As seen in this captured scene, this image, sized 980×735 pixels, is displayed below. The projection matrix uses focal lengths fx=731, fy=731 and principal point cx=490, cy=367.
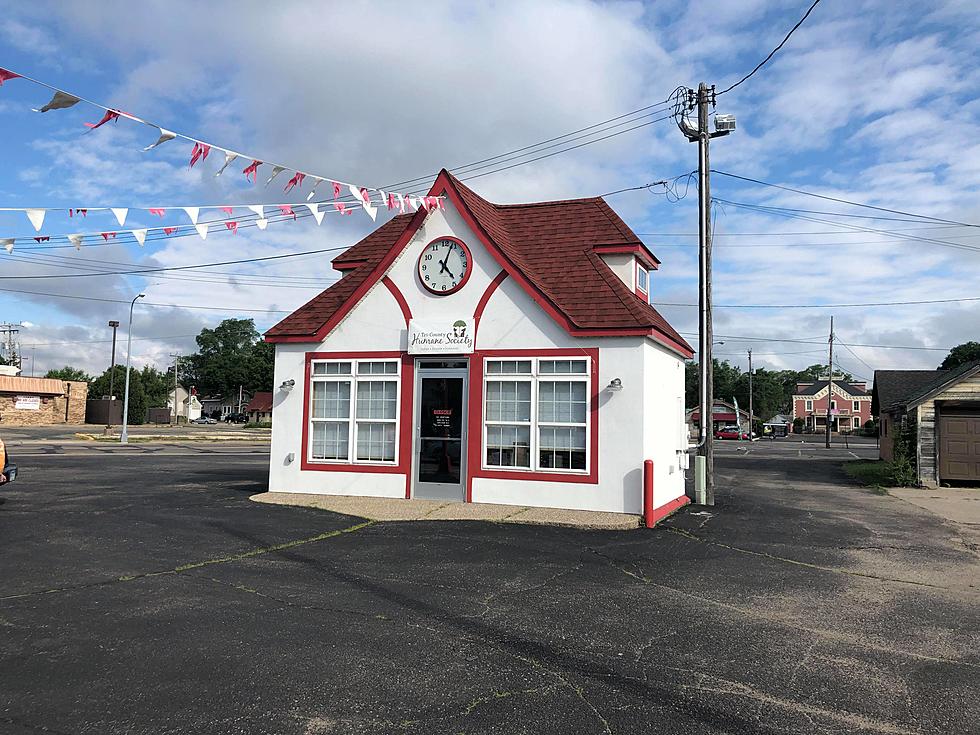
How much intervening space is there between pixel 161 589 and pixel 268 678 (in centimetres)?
296

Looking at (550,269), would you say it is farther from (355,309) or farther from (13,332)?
(13,332)

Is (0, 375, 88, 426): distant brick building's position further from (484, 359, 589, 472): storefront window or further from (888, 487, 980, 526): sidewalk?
(888, 487, 980, 526): sidewalk

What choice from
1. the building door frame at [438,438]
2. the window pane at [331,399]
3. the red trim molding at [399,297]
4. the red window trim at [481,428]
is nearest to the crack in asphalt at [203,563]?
the building door frame at [438,438]

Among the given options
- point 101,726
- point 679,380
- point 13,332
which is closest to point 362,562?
point 101,726

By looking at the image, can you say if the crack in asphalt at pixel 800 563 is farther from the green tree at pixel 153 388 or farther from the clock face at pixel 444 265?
the green tree at pixel 153 388

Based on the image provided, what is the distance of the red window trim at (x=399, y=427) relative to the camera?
46.5ft

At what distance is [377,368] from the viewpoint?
14.6 meters

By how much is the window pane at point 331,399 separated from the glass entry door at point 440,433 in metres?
1.62

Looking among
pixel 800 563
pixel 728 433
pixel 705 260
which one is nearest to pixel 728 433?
pixel 728 433

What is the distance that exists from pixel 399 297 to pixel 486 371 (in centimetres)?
242

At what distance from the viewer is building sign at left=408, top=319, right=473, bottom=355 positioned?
1387 cm

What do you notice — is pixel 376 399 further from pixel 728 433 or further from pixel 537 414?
pixel 728 433

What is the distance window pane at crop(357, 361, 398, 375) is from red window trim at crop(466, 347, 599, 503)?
66.9 inches

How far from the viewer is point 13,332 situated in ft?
254
